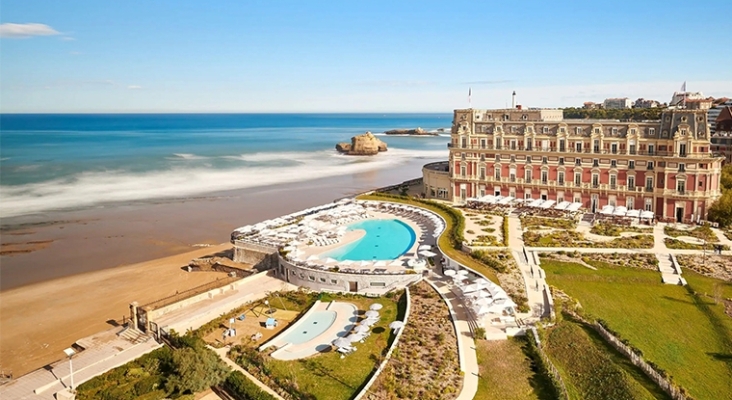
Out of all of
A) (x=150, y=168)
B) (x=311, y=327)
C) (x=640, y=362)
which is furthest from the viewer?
(x=150, y=168)

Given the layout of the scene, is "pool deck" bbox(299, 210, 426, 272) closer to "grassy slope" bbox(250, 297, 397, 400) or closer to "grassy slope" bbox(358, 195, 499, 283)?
"grassy slope" bbox(358, 195, 499, 283)

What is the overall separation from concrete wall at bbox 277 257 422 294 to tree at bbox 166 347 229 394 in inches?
482

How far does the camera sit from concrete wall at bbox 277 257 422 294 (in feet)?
119

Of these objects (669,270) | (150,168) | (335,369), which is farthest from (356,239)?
(150,168)

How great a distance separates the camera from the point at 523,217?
5075 cm

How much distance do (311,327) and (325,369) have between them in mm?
5467

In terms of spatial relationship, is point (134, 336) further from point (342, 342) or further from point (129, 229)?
point (129, 229)

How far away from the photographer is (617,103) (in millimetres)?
103750

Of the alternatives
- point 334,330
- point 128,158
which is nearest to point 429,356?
point 334,330

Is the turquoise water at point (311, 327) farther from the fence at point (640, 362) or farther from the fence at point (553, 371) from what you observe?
the fence at point (640, 362)

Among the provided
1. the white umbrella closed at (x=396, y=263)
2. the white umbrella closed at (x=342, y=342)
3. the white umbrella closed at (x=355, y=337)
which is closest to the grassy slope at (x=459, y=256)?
the white umbrella closed at (x=396, y=263)

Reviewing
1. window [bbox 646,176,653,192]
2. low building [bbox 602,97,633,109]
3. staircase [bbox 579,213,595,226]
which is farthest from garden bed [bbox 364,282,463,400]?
low building [bbox 602,97,633,109]

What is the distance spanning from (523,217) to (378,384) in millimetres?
31484

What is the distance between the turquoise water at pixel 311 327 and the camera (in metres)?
29.2
